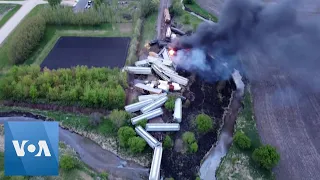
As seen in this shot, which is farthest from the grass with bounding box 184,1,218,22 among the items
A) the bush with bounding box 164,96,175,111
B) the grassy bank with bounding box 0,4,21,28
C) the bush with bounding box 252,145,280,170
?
the grassy bank with bounding box 0,4,21,28

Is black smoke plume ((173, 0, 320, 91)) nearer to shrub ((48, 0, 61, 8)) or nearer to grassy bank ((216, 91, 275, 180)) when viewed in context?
grassy bank ((216, 91, 275, 180))

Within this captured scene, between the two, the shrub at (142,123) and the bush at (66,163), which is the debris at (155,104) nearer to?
the shrub at (142,123)

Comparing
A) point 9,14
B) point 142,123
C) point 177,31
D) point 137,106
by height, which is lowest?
point 142,123

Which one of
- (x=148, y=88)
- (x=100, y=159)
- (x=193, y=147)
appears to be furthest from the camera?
(x=148, y=88)

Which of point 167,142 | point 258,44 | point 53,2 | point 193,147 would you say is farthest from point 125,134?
point 53,2

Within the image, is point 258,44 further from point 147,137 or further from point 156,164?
point 156,164

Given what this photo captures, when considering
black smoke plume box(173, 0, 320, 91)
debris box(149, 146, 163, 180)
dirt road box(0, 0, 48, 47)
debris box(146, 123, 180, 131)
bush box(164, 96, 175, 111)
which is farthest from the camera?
dirt road box(0, 0, 48, 47)

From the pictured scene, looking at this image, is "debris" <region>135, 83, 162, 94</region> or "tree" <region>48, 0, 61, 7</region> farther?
"tree" <region>48, 0, 61, 7</region>
